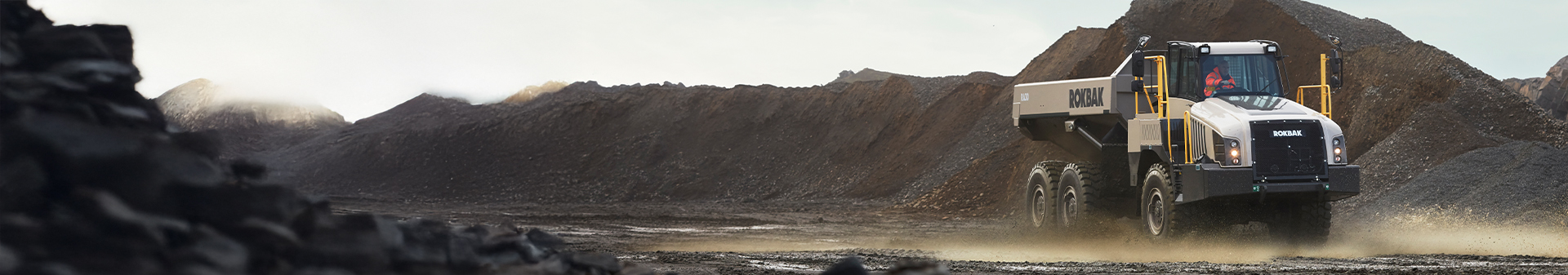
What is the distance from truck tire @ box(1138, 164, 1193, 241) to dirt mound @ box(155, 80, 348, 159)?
4531 cm

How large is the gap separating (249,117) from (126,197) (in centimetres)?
5424

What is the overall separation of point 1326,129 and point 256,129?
51384mm

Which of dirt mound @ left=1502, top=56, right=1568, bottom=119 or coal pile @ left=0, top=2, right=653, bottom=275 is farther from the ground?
dirt mound @ left=1502, top=56, right=1568, bottom=119

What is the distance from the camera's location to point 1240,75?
13.6 m

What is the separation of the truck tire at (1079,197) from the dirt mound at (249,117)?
43254 millimetres

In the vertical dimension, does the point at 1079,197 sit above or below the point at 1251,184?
below

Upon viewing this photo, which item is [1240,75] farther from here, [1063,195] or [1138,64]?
[1063,195]

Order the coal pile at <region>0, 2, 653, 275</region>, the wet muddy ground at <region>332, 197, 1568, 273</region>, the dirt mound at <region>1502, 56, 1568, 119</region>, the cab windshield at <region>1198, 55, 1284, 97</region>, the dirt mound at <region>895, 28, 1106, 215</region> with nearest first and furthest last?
1. the coal pile at <region>0, 2, 653, 275</region>
2. the wet muddy ground at <region>332, 197, 1568, 273</region>
3. the cab windshield at <region>1198, 55, 1284, 97</region>
4. the dirt mound at <region>895, 28, 1106, 215</region>
5. the dirt mound at <region>1502, 56, 1568, 119</region>

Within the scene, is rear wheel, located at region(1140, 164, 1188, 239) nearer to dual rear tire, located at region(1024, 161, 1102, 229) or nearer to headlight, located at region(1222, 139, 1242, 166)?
headlight, located at region(1222, 139, 1242, 166)

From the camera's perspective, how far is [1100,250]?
14.3 meters

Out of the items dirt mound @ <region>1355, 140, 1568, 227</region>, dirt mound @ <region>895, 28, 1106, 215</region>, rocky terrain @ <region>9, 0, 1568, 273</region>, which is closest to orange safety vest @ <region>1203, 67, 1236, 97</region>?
rocky terrain @ <region>9, 0, 1568, 273</region>

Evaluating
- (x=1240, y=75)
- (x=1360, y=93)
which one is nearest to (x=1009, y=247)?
(x=1240, y=75)

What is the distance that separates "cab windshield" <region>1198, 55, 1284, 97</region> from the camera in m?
13.5

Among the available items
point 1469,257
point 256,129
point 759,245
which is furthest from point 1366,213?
point 256,129
